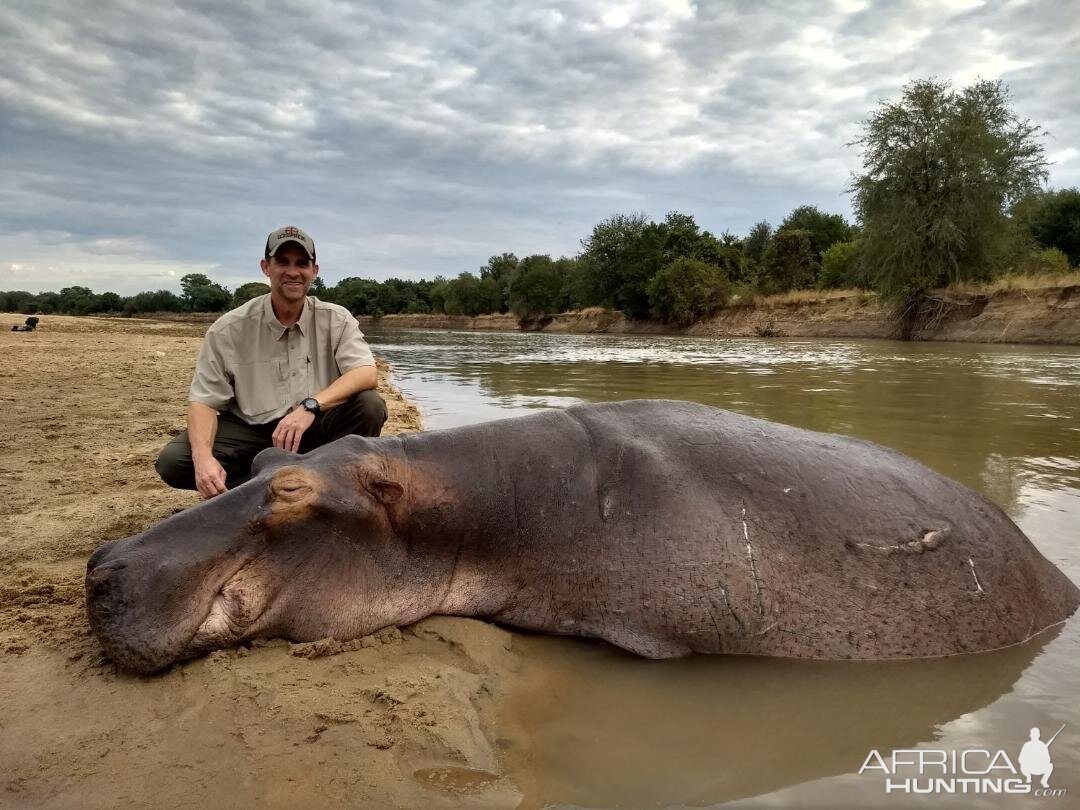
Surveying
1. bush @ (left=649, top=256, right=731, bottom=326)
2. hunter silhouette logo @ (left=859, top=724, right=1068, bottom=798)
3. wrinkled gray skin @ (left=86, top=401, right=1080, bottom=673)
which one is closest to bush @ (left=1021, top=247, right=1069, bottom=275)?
bush @ (left=649, top=256, right=731, bottom=326)

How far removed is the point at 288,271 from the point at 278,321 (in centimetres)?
34

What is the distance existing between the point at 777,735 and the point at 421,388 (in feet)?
37.9

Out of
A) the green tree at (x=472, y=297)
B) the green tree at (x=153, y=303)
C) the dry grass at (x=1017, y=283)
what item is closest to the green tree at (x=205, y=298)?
the green tree at (x=153, y=303)

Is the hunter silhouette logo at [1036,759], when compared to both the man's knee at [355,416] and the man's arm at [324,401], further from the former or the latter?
the man's knee at [355,416]

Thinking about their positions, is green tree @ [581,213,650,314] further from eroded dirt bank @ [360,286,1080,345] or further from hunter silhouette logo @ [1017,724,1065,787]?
hunter silhouette logo @ [1017,724,1065,787]

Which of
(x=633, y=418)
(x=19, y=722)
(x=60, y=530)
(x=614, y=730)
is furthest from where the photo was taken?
(x=60, y=530)

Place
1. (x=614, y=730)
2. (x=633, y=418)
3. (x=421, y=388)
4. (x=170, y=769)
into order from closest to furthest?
(x=170, y=769) → (x=614, y=730) → (x=633, y=418) → (x=421, y=388)

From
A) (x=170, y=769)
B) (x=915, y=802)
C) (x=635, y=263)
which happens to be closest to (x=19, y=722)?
(x=170, y=769)

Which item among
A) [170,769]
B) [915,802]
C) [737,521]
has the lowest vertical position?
[915,802]

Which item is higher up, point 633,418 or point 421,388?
point 633,418

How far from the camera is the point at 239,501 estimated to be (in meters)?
2.70

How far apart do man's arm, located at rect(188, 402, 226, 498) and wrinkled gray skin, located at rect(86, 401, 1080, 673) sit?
34.2 inches

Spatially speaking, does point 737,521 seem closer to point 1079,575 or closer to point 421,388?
point 1079,575

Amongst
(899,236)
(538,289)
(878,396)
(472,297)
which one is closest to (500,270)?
(472,297)
